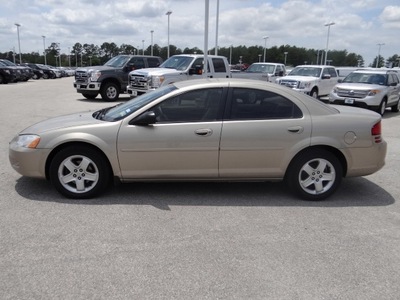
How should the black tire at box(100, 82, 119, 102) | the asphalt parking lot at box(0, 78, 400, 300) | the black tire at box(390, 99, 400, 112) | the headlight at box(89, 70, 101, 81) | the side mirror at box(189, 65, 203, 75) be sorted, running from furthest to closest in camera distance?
the black tire at box(100, 82, 119, 102) < the headlight at box(89, 70, 101, 81) < the black tire at box(390, 99, 400, 112) < the side mirror at box(189, 65, 203, 75) < the asphalt parking lot at box(0, 78, 400, 300)

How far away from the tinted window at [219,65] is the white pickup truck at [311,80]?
3065 mm

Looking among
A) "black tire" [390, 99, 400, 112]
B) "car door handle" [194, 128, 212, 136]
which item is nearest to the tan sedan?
"car door handle" [194, 128, 212, 136]

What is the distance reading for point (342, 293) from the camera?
3004mm

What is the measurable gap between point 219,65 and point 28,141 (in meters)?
12.2

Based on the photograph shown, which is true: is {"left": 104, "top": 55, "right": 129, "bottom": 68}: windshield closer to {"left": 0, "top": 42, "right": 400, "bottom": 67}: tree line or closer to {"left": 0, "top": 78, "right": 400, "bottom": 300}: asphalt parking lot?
{"left": 0, "top": 78, "right": 400, "bottom": 300}: asphalt parking lot

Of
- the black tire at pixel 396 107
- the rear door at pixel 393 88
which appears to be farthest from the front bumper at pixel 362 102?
the black tire at pixel 396 107

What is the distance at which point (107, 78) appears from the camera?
17031 millimetres

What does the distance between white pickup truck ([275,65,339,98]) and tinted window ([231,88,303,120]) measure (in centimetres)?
1270

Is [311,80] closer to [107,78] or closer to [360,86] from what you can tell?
[360,86]

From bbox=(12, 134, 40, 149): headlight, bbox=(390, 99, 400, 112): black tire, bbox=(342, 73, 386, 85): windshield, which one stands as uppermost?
bbox=(342, 73, 386, 85): windshield

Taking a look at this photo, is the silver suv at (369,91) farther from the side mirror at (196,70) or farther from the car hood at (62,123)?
the car hood at (62,123)

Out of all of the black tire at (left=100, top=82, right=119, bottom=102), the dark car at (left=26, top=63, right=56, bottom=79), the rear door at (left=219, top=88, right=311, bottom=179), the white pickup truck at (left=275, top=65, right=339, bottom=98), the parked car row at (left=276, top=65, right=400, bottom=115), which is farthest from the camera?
the dark car at (left=26, top=63, right=56, bottom=79)

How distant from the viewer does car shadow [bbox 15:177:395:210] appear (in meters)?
4.83

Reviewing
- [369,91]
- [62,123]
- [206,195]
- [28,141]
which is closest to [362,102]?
[369,91]
